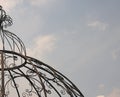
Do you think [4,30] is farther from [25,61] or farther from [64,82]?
[64,82]

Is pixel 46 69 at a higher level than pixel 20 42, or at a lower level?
lower

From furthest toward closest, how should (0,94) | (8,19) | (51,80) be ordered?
(51,80) → (8,19) → (0,94)

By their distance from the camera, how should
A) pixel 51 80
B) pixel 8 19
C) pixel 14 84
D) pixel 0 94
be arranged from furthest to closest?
pixel 14 84, pixel 51 80, pixel 8 19, pixel 0 94

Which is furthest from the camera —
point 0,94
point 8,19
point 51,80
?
point 51,80

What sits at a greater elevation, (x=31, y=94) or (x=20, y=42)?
(x=20, y=42)

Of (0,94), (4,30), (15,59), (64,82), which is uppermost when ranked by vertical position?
(4,30)

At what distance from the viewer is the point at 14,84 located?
1154cm

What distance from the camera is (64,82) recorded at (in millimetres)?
10406

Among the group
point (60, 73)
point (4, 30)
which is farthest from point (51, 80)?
point (4, 30)

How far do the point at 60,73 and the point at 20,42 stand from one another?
5.26 feet

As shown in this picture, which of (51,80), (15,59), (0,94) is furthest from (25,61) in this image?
(0,94)

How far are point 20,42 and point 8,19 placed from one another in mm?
898

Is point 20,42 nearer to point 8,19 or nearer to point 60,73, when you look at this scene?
point 8,19

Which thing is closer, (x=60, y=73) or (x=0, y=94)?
(x=0, y=94)
